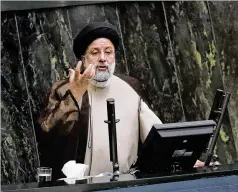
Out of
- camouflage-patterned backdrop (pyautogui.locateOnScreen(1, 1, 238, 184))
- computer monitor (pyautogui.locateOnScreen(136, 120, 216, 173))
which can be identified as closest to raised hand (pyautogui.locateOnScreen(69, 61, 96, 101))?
computer monitor (pyautogui.locateOnScreen(136, 120, 216, 173))

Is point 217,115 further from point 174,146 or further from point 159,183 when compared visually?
point 159,183

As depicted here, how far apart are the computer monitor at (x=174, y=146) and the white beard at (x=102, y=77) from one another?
0.94 metres

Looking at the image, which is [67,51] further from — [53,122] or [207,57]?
[53,122]

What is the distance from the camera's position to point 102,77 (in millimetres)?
4059

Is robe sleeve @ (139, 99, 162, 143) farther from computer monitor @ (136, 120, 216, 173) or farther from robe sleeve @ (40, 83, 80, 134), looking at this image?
computer monitor @ (136, 120, 216, 173)

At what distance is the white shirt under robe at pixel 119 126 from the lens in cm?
384

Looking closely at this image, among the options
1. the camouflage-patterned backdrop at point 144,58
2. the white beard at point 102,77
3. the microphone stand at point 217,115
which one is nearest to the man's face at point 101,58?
the white beard at point 102,77

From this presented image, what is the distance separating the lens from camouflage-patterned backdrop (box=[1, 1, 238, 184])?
601cm

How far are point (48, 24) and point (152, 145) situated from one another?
11.2 ft

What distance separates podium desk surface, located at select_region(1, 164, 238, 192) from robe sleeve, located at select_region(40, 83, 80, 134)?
80 cm

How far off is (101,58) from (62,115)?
23.2 inches

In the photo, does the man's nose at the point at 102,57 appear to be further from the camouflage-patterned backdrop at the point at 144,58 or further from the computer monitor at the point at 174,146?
the camouflage-patterned backdrop at the point at 144,58

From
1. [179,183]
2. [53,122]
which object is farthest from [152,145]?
[53,122]

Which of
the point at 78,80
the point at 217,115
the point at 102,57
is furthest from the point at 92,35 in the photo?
the point at 217,115
